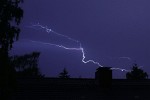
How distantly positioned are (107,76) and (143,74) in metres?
34.7

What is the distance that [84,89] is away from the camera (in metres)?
21.5

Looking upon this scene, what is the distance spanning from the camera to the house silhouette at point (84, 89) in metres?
20.7

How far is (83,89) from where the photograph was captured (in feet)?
70.6

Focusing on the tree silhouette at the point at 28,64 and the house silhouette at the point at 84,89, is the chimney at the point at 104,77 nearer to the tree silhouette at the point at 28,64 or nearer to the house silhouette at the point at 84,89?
the house silhouette at the point at 84,89

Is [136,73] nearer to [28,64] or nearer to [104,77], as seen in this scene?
[28,64]

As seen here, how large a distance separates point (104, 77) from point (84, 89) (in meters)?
1.39

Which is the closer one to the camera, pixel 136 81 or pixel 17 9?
pixel 136 81

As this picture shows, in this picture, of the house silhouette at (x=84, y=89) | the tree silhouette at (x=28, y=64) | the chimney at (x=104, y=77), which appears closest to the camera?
the house silhouette at (x=84, y=89)

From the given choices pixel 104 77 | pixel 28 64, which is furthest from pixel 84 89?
pixel 28 64

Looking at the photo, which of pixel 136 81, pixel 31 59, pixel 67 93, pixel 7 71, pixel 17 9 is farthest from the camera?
pixel 31 59

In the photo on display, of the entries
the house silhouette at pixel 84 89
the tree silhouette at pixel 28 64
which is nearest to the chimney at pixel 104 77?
the house silhouette at pixel 84 89

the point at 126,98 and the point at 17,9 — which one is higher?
the point at 17,9

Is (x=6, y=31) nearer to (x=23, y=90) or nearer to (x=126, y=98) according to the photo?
(x=23, y=90)

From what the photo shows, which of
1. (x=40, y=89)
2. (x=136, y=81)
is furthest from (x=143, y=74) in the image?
(x=40, y=89)
